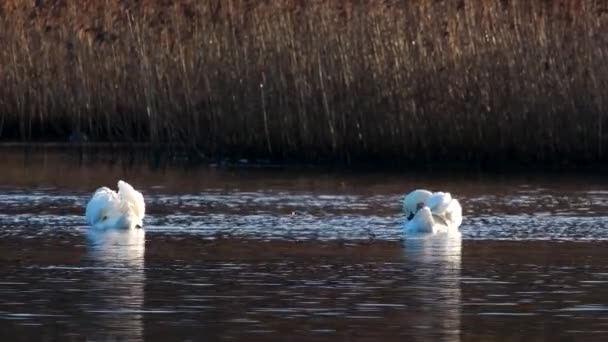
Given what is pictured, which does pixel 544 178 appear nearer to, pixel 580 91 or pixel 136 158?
pixel 580 91

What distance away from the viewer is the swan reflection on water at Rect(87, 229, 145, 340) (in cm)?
771

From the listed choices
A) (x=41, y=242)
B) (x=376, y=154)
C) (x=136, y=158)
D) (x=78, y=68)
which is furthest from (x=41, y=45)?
(x=41, y=242)

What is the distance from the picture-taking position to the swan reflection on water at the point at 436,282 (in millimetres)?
7840

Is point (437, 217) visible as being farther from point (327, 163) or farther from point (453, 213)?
point (327, 163)

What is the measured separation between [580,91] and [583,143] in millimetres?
450

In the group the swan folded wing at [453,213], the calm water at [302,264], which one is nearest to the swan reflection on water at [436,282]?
the calm water at [302,264]

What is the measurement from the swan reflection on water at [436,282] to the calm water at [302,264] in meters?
0.01

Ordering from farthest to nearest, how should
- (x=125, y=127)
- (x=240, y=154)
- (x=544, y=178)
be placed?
(x=125, y=127) → (x=240, y=154) → (x=544, y=178)

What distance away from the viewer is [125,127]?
Answer: 61.3ft

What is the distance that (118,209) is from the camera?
1153 cm

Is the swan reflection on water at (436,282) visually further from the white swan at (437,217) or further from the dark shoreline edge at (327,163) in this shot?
the dark shoreline edge at (327,163)

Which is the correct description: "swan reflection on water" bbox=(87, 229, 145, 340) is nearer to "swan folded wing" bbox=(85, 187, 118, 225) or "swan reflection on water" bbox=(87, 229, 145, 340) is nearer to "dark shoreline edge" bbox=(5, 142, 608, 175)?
"swan folded wing" bbox=(85, 187, 118, 225)

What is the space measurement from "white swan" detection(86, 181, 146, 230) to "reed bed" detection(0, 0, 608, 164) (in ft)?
16.7

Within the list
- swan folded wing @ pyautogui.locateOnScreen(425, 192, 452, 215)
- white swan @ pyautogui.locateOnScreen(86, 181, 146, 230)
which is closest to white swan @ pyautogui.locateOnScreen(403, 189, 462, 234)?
swan folded wing @ pyautogui.locateOnScreen(425, 192, 452, 215)
